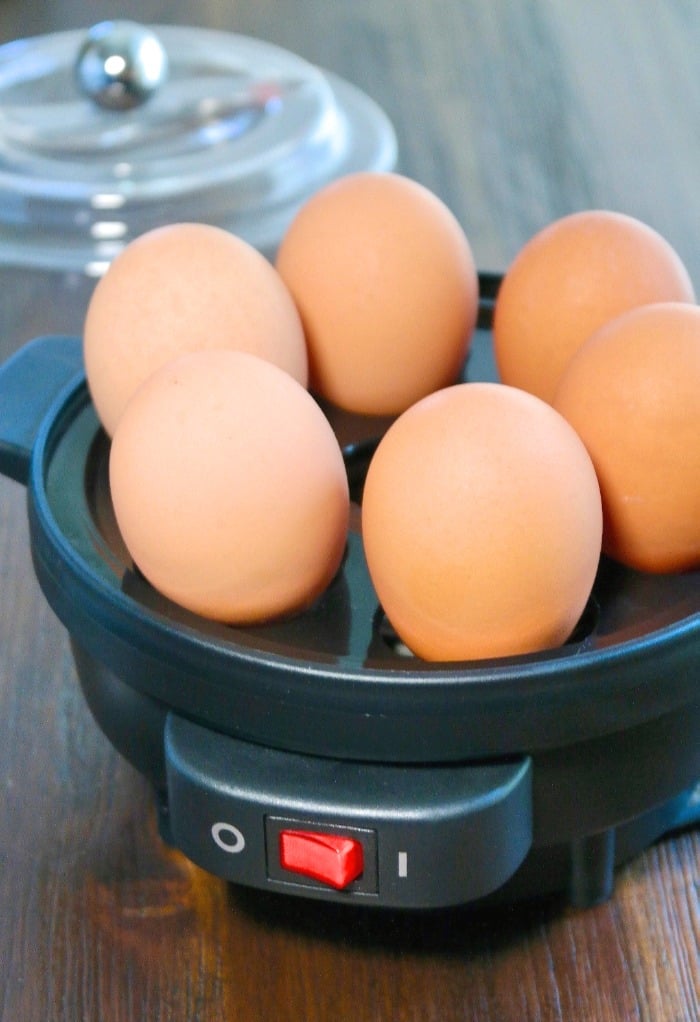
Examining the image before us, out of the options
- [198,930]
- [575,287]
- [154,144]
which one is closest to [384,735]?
[198,930]

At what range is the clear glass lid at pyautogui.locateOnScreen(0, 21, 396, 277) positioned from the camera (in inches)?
44.9

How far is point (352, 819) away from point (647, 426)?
8.1 inches

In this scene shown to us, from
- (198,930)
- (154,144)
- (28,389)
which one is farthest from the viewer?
(154,144)

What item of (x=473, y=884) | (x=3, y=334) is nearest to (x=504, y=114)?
(x=3, y=334)

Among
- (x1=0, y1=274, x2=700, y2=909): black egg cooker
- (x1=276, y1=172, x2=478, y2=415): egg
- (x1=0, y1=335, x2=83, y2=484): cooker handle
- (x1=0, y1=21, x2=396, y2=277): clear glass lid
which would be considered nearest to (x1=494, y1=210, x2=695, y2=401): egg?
(x1=276, y1=172, x2=478, y2=415): egg

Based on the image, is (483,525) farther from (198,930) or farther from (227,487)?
(198,930)

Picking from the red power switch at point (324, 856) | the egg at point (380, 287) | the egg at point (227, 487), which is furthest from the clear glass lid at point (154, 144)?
the red power switch at point (324, 856)

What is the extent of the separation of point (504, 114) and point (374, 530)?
102cm

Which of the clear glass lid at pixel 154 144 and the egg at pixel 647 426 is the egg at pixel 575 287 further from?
the clear glass lid at pixel 154 144

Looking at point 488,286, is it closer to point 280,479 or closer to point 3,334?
point 280,479

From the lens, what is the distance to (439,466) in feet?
1.65

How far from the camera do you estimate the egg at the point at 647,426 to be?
54 centimetres

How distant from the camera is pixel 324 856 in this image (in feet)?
1.63

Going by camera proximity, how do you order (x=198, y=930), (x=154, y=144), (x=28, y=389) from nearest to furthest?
(x=198, y=930) → (x=28, y=389) → (x=154, y=144)
